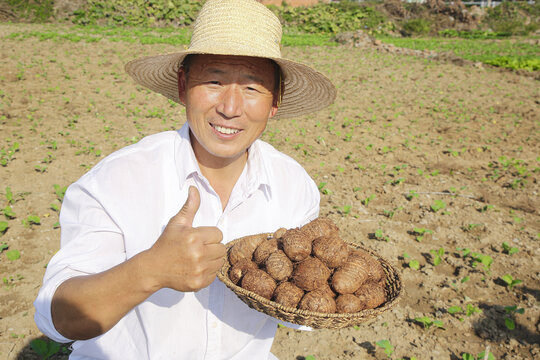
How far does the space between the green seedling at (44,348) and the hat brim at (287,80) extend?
2.26 m

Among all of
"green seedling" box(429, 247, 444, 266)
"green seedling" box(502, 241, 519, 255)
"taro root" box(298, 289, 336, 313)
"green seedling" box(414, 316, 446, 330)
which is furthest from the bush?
"taro root" box(298, 289, 336, 313)

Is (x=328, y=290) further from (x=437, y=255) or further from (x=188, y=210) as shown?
(x=437, y=255)

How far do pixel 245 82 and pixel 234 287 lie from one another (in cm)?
112

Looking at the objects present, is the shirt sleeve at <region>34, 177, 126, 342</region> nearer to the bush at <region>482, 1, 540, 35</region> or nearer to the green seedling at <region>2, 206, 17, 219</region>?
the green seedling at <region>2, 206, 17, 219</region>

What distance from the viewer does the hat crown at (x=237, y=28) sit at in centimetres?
211

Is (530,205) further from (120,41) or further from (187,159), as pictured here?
(120,41)

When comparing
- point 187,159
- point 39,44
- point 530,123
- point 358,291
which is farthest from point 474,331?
point 39,44

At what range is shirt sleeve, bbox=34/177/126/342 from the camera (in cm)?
175

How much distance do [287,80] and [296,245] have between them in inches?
44.3

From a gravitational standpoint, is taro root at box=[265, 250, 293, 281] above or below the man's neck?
below

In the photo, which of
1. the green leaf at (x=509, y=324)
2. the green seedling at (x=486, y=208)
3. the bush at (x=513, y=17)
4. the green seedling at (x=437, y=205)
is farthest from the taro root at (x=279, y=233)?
the bush at (x=513, y=17)

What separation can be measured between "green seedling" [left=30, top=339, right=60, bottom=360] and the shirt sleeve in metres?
1.60

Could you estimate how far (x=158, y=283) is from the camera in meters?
1.60

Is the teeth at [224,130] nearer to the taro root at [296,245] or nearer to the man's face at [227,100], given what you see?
the man's face at [227,100]
